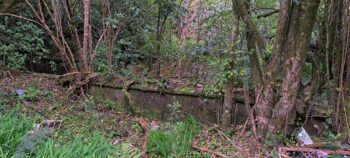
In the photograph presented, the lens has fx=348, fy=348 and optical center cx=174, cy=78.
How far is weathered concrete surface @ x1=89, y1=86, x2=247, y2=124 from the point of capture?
4185mm

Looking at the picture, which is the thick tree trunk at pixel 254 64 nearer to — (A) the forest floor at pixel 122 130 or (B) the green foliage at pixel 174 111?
(A) the forest floor at pixel 122 130

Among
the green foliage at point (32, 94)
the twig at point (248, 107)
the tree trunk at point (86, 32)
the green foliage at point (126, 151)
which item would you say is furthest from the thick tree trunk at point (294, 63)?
the green foliage at point (32, 94)

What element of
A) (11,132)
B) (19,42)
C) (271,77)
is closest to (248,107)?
(271,77)

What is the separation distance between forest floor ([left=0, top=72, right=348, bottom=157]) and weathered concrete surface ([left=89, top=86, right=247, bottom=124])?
0.14 meters

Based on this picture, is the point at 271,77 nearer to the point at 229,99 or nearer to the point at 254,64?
the point at 254,64

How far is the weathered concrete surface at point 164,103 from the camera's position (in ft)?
13.7

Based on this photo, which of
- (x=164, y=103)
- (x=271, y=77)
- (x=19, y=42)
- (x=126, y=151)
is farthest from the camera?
(x=19, y=42)

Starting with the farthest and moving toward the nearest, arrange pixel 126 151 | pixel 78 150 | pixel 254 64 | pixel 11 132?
pixel 254 64
pixel 126 151
pixel 11 132
pixel 78 150

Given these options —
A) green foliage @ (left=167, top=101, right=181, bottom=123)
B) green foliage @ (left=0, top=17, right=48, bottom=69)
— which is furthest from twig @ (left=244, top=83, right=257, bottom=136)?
green foliage @ (left=0, top=17, right=48, bottom=69)

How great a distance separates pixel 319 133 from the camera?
3.67 metres

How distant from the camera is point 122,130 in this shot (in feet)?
13.2

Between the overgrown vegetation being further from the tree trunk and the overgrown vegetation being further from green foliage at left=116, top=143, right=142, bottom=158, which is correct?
green foliage at left=116, top=143, right=142, bottom=158

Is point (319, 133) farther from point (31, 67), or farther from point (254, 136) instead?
point (31, 67)

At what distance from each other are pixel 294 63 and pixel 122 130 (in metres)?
2.02
